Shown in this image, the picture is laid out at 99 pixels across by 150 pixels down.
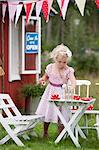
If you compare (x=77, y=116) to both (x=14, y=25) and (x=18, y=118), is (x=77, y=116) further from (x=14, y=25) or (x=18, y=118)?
(x=14, y=25)

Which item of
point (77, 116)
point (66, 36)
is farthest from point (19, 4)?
point (66, 36)

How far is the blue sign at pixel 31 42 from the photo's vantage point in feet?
49.5

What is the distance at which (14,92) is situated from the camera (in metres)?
14.9

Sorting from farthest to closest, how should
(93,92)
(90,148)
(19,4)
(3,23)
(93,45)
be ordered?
(93,45), (93,92), (3,23), (19,4), (90,148)

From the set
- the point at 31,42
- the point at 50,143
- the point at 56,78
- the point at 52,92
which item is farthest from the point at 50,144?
the point at 31,42

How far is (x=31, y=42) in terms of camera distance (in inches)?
597

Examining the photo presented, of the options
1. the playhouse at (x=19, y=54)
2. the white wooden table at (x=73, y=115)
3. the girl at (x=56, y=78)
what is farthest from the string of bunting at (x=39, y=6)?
the white wooden table at (x=73, y=115)

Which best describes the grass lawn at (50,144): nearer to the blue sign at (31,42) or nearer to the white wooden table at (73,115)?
the white wooden table at (73,115)

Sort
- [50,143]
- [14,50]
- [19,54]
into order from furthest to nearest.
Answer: [19,54], [14,50], [50,143]

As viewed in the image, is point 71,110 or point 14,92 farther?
point 14,92

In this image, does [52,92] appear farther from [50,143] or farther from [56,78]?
[50,143]

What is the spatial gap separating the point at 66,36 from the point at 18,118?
69.0 feet

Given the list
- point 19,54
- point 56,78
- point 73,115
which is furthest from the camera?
point 19,54

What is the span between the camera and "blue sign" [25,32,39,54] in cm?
1509
